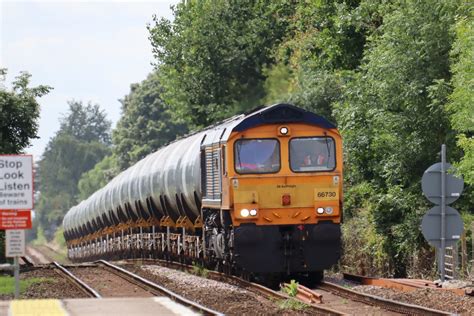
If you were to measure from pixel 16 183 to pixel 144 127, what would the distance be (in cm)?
8946

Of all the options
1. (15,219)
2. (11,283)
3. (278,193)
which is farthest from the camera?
(11,283)

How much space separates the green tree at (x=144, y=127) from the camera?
102 meters

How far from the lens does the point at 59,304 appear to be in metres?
17.4

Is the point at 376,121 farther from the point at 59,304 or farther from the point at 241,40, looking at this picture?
the point at 241,40

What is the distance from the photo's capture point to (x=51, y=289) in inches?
931

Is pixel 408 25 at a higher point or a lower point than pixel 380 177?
higher

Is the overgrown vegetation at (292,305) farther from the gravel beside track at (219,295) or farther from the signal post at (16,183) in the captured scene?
the signal post at (16,183)

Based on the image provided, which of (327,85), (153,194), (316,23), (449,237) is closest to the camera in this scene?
(449,237)

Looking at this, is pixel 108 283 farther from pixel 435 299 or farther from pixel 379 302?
pixel 435 299

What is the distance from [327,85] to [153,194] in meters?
14.3

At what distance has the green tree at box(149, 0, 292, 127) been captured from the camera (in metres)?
50.0

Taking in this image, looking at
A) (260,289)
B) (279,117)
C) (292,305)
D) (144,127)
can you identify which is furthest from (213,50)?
(144,127)

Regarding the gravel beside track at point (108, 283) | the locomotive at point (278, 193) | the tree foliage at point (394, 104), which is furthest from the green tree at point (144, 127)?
the locomotive at point (278, 193)

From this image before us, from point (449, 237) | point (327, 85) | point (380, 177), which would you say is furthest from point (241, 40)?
point (449, 237)
